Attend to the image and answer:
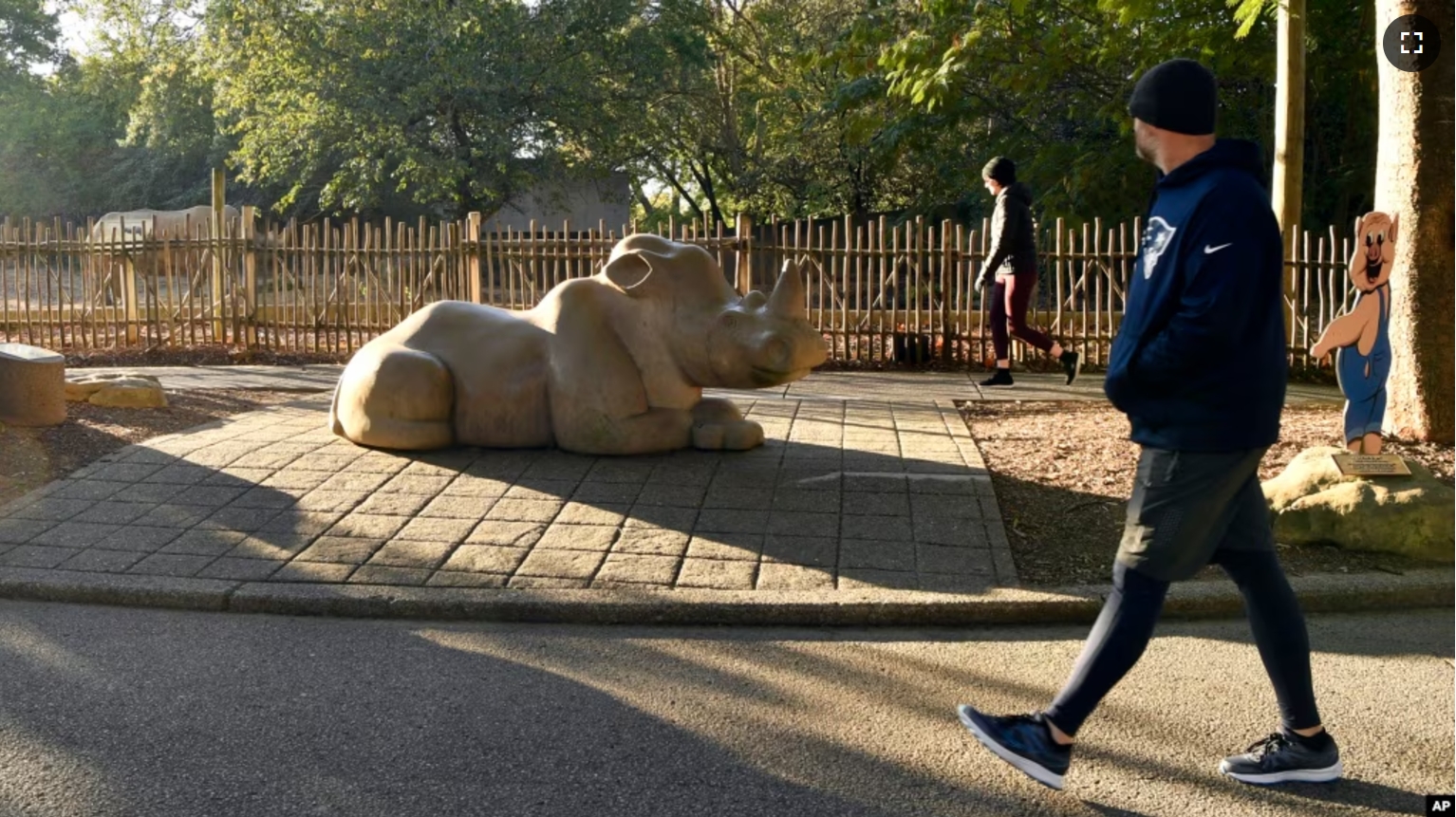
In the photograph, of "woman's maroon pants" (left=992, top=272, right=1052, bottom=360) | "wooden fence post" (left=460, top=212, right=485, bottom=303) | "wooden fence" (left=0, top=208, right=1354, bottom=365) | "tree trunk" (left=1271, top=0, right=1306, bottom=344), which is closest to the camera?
"woman's maroon pants" (left=992, top=272, right=1052, bottom=360)

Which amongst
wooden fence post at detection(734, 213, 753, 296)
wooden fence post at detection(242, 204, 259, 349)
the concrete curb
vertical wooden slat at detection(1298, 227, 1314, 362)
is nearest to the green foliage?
wooden fence post at detection(734, 213, 753, 296)

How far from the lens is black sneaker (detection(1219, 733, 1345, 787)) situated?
371 centimetres

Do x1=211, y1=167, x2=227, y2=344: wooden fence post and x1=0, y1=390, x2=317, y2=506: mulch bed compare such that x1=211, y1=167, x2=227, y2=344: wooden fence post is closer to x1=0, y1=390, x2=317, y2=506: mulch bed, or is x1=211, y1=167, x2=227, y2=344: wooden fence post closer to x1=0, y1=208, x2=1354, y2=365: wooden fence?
x1=0, y1=208, x2=1354, y2=365: wooden fence

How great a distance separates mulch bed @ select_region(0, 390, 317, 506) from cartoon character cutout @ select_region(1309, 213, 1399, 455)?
7378 mm

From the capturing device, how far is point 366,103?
25.8m

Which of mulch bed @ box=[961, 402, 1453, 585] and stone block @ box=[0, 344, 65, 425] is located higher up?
stone block @ box=[0, 344, 65, 425]

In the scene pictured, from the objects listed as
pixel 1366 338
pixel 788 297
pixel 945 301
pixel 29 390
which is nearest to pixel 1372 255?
pixel 1366 338

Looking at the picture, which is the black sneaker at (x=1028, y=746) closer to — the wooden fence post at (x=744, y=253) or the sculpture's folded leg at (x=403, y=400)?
the sculpture's folded leg at (x=403, y=400)

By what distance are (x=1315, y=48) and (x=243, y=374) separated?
15.3m

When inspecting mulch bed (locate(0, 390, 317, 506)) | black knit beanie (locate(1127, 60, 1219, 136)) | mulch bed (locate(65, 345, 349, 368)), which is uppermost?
black knit beanie (locate(1127, 60, 1219, 136))

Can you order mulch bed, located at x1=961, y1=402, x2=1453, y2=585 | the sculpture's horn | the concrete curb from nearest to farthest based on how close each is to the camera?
the concrete curb, mulch bed, located at x1=961, y1=402, x2=1453, y2=585, the sculpture's horn

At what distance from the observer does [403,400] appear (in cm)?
760

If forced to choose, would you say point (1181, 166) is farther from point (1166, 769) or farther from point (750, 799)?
point (750, 799)

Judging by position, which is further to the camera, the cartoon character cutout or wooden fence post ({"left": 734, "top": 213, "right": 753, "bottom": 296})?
wooden fence post ({"left": 734, "top": 213, "right": 753, "bottom": 296})
